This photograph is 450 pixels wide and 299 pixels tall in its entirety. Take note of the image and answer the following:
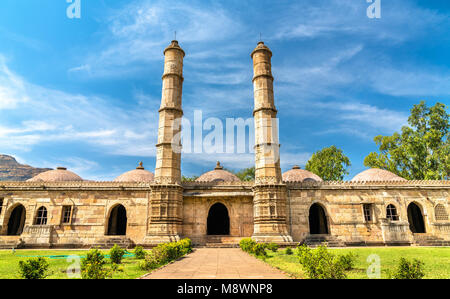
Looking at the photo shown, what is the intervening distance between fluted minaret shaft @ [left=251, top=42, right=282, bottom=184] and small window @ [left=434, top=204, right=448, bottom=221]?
12057 millimetres

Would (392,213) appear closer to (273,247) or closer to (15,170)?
(273,247)

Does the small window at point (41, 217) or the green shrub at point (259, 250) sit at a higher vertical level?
the small window at point (41, 217)

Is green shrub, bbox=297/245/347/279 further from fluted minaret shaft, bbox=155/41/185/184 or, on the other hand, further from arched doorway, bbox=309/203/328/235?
arched doorway, bbox=309/203/328/235

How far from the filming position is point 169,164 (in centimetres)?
1816

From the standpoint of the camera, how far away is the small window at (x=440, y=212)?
19375 millimetres

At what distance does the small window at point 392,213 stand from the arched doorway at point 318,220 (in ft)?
14.3

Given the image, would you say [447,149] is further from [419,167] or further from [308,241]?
[308,241]

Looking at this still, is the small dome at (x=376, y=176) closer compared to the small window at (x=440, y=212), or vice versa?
the small window at (x=440, y=212)

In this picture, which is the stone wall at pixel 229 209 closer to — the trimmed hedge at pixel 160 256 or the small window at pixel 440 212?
the small window at pixel 440 212

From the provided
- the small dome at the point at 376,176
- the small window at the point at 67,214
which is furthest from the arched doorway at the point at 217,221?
the small dome at the point at 376,176

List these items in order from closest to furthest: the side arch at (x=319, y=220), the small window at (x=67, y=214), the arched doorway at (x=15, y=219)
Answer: the small window at (x=67, y=214) → the side arch at (x=319, y=220) → the arched doorway at (x=15, y=219)

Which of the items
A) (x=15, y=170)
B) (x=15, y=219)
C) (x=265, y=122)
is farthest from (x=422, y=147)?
(x=15, y=170)

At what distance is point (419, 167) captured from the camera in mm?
28906

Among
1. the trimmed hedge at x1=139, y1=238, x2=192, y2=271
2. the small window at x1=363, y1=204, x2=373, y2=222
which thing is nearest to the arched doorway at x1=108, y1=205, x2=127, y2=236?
the trimmed hedge at x1=139, y1=238, x2=192, y2=271
